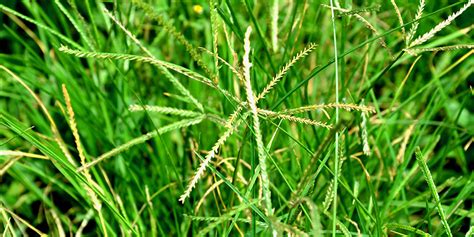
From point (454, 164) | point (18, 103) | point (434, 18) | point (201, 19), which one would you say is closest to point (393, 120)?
point (454, 164)

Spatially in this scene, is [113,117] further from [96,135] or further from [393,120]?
[393,120]

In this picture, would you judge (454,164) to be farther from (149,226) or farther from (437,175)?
(149,226)

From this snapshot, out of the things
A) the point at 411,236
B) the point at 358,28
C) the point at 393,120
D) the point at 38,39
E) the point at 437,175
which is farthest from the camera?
the point at 358,28

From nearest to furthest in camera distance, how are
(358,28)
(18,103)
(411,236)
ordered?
(411,236)
(18,103)
(358,28)

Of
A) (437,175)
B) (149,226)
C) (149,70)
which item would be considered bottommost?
(149,226)

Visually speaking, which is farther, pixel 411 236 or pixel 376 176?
pixel 376 176

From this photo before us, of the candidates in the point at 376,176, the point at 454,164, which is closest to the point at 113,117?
the point at 376,176

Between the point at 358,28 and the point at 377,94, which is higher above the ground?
the point at 358,28
